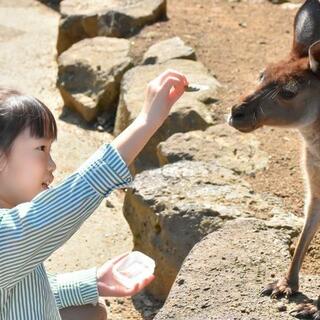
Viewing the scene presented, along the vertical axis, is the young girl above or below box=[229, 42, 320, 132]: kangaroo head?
above

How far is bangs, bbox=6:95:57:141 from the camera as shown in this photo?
7.39 feet

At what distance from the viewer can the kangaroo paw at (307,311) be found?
315 centimetres

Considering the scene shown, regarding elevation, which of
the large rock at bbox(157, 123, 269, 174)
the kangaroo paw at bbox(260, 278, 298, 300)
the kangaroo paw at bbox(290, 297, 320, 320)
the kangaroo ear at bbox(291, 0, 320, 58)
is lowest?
the large rock at bbox(157, 123, 269, 174)

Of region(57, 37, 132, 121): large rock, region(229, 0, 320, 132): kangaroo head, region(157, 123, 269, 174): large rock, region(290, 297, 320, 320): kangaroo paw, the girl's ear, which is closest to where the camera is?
the girl's ear

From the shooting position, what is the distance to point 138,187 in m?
4.32

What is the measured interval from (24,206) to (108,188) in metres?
0.21

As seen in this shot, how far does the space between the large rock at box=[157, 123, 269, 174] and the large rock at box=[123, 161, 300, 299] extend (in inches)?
6.7

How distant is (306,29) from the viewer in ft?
11.7

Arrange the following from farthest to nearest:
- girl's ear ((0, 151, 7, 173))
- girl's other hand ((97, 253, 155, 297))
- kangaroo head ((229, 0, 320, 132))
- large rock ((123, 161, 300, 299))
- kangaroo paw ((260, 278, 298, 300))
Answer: large rock ((123, 161, 300, 299)), kangaroo head ((229, 0, 320, 132)), kangaroo paw ((260, 278, 298, 300)), girl's other hand ((97, 253, 155, 297)), girl's ear ((0, 151, 7, 173))

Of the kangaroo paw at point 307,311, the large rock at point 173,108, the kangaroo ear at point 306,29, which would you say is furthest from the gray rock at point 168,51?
the kangaroo paw at point 307,311

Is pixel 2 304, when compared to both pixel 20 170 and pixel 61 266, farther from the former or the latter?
pixel 61 266

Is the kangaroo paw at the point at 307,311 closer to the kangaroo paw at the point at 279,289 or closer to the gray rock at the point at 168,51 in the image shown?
the kangaroo paw at the point at 279,289

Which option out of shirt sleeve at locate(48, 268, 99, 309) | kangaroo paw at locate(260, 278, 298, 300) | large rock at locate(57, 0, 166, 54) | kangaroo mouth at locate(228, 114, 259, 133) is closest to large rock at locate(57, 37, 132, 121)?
large rock at locate(57, 0, 166, 54)

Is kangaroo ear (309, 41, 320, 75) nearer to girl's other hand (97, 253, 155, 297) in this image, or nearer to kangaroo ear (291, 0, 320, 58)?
kangaroo ear (291, 0, 320, 58)
